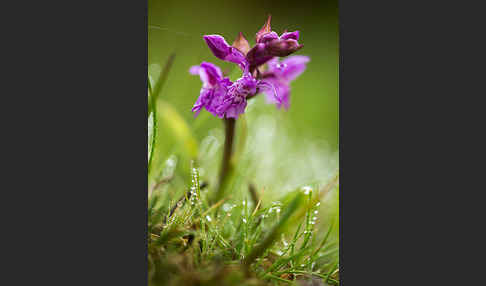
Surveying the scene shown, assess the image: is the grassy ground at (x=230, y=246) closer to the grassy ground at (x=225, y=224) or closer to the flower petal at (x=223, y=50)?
the grassy ground at (x=225, y=224)

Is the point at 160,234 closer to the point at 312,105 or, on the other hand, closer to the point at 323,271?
the point at 323,271

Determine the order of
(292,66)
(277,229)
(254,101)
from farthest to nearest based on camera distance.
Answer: (254,101) → (292,66) → (277,229)

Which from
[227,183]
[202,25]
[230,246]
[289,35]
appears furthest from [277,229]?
[202,25]

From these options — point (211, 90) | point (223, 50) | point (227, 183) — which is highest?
point (223, 50)

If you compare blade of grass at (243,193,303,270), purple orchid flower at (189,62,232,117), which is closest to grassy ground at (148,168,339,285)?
blade of grass at (243,193,303,270)

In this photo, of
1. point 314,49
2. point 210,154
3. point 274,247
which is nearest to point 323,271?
point 274,247

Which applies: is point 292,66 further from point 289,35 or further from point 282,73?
point 289,35

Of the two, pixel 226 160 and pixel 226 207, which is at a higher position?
pixel 226 160

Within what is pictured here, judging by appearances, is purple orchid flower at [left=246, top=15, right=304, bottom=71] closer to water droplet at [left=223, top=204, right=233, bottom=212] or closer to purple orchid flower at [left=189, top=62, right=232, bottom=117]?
purple orchid flower at [left=189, top=62, right=232, bottom=117]

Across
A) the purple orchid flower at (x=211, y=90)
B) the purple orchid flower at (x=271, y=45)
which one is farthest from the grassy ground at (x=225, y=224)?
the purple orchid flower at (x=271, y=45)
